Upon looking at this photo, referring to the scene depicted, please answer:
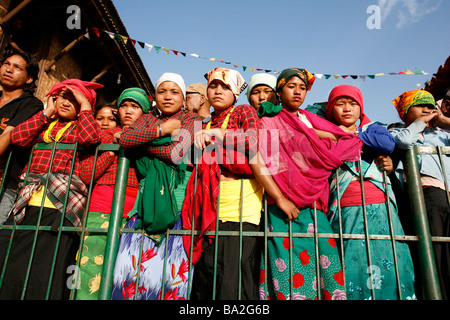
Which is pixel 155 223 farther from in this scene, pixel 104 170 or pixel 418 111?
pixel 418 111

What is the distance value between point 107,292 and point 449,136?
3043mm

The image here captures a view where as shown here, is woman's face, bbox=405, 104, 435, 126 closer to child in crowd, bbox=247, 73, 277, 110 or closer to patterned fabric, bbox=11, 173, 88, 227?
child in crowd, bbox=247, 73, 277, 110

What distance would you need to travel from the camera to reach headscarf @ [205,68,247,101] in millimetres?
2703

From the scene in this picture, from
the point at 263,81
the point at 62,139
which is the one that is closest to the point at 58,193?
the point at 62,139

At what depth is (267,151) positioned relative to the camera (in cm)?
231

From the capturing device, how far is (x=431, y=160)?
95.7 inches

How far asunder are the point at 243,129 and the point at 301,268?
3.47 ft

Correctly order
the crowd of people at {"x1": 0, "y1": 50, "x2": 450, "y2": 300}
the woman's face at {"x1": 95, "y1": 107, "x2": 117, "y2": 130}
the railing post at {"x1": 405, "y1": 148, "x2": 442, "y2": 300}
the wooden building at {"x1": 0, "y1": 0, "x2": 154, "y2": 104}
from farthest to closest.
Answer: the wooden building at {"x1": 0, "y1": 0, "x2": 154, "y2": 104}, the woman's face at {"x1": 95, "y1": 107, "x2": 117, "y2": 130}, the crowd of people at {"x1": 0, "y1": 50, "x2": 450, "y2": 300}, the railing post at {"x1": 405, "y1": 148, "x2": 442, "y2": 300}

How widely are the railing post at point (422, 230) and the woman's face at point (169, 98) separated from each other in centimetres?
193

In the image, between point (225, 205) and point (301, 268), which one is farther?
point (225, 205)

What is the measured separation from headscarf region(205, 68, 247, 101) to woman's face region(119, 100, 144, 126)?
2.58ft

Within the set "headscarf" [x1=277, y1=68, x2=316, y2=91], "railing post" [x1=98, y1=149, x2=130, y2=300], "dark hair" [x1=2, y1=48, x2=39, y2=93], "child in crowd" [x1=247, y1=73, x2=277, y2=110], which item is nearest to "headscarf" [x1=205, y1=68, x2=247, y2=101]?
"child in crowd" [x1=247, y1=73, x2=277, y2=110]
